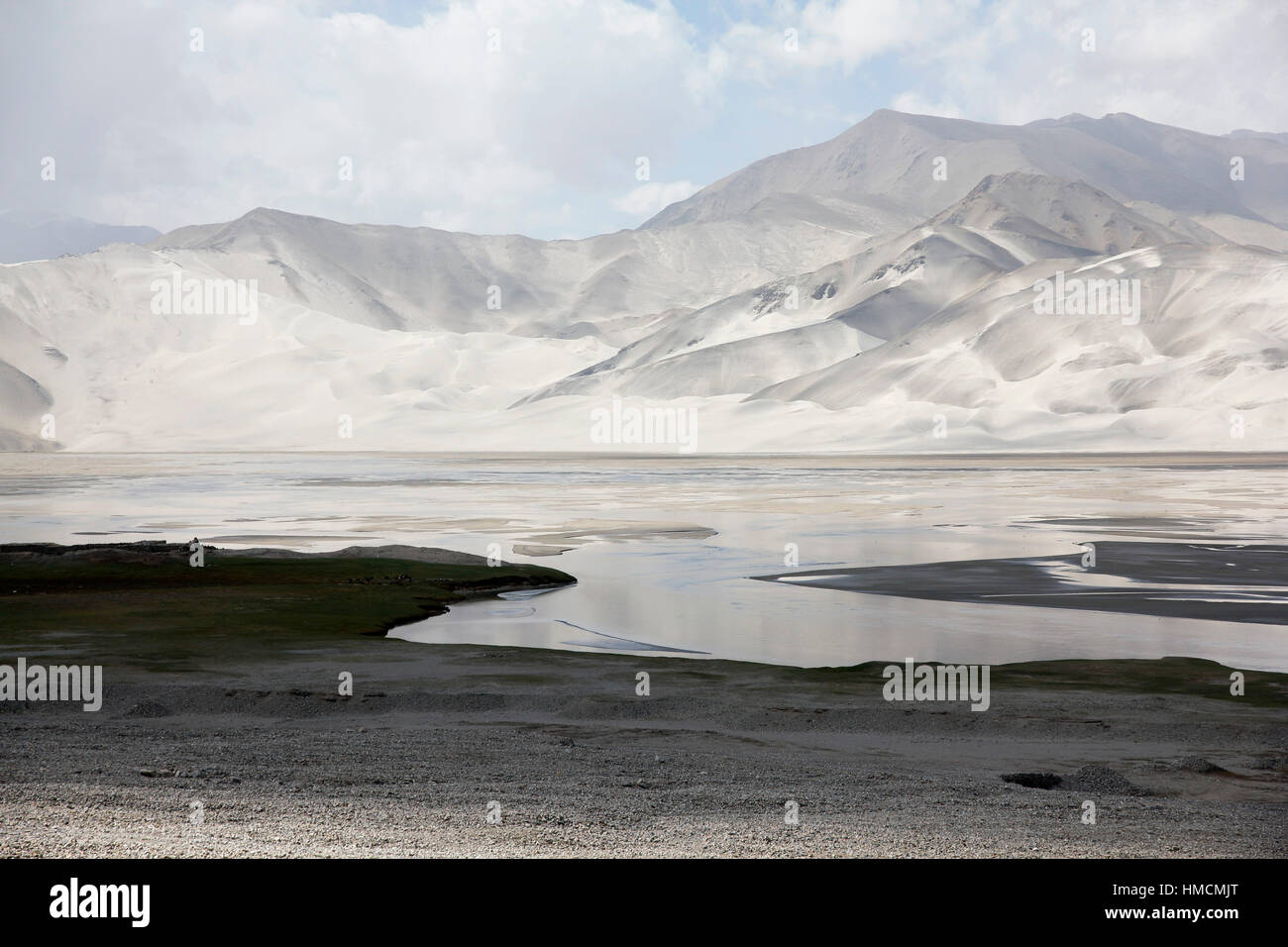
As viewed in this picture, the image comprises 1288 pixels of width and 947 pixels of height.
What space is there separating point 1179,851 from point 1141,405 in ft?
414

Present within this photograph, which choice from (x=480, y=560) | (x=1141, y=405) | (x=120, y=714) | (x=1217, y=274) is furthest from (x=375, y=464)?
(x=1217, y=274)

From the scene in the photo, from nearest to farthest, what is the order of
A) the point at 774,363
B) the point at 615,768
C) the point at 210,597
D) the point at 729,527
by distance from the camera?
the point at 615,768, the point at 210,597, the point at 729,527, the point at 774,363

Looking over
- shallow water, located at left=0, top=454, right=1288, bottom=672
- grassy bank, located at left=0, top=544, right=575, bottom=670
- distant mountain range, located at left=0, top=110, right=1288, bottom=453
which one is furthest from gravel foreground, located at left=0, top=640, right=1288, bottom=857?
distant mountain range, located at left=0, top=110, right=1288, bottom=453

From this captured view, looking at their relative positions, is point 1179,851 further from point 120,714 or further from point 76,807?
point 120,714

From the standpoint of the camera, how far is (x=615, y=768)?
34.1ft

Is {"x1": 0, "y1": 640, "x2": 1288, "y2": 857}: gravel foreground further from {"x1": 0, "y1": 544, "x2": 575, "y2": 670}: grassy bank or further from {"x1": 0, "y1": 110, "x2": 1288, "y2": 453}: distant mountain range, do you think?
{"x1": 0, "y1": 110, "x2": 1288, "y2": 453}: distant mountain range

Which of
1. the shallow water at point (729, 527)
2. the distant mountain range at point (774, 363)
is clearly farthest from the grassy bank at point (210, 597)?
the distant mountain range at point (774, 363)

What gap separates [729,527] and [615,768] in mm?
31460

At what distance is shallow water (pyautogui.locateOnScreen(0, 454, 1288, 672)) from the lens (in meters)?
20.6

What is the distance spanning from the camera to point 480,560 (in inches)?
1228

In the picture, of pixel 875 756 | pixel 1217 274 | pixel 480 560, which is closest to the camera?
pixel 875 756

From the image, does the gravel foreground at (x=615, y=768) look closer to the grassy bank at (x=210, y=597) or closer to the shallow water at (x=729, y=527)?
the grassy bank at (x=210, y=597)

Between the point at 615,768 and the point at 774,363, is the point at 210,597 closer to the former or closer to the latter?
the point at 615,768

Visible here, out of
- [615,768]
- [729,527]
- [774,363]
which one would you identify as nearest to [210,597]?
[615,768]
